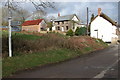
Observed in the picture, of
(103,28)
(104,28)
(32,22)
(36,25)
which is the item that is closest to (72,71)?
(103,28)

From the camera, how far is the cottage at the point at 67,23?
223 feet

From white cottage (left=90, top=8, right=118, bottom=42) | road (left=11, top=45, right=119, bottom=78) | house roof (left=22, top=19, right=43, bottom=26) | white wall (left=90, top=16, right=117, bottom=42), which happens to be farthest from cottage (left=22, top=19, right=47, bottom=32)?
road (left=11, top=45, right=119, bottom=78)

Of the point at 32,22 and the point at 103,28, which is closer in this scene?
the point at 103,28

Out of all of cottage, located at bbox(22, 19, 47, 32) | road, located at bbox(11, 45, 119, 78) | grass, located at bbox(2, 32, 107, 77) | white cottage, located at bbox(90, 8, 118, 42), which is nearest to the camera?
road, located at bbox(11, 45, 119, 78)

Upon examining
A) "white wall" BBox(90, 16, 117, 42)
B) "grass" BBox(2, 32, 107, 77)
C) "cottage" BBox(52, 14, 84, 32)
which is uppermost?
"cottage" BBox(52, 14, 84, 32)

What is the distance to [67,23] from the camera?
69938 millimetres

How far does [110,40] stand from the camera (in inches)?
2037

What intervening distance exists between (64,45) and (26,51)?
5.87 meters

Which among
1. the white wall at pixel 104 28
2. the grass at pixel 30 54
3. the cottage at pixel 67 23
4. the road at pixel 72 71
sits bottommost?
the road at pixel 72 71

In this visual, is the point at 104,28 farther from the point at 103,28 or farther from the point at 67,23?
the point at 67,23

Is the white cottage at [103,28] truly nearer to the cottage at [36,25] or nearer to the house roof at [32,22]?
the cottage at [36,25]

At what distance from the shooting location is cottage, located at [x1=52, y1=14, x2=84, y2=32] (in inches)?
2680

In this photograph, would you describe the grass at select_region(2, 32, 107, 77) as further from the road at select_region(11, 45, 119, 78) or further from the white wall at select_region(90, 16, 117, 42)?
the white wall at select_region(90, 16, 117, 42)

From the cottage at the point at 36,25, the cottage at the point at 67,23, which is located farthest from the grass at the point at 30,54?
the cottage at the point at 67,23
